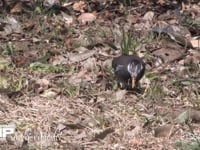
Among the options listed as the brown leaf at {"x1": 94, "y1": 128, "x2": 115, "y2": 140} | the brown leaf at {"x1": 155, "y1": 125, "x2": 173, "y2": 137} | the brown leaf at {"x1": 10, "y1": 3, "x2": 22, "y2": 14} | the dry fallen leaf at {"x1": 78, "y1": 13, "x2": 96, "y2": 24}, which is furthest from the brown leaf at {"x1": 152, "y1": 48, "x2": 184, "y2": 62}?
the brown leaf at {"x1": 10, "y1": 3, "x2": 22, "y2": 14}

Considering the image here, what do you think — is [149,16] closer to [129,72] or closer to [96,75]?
[96,75]

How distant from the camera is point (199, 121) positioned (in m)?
5.13

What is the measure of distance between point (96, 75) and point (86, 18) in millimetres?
1480

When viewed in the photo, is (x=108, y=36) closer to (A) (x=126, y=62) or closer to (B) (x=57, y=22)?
(B) (x=57, y=22)

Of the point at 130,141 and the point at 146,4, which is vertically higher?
the point at 146,4

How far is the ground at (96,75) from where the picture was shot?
4984 mm

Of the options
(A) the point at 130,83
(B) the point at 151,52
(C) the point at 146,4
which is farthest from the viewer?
(C) the point at 146,4

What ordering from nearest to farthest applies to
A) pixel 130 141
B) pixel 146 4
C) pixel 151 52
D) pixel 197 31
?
pixel 130 141
pixel 151 52
pixel 197 31
pixel 146 4

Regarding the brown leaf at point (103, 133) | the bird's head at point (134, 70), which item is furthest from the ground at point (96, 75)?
the bird's head at point (134, 70)

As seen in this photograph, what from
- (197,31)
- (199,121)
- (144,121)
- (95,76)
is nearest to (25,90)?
(95,76)

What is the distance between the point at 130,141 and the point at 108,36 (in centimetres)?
213

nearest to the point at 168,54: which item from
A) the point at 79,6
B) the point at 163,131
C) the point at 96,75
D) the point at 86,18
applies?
the point at 96,75

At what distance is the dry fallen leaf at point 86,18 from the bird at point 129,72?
Answer: 169 centimetres

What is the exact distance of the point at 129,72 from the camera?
18.6ft
